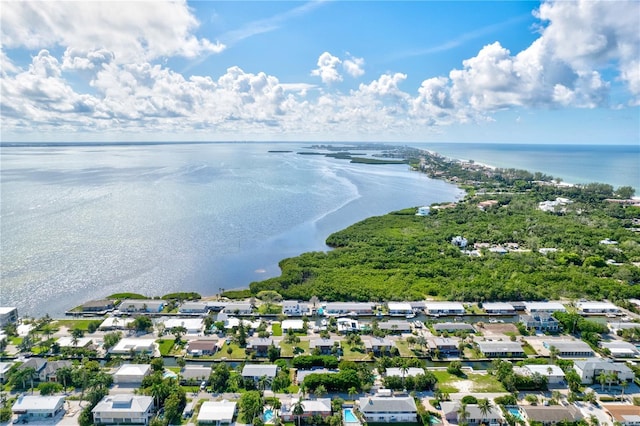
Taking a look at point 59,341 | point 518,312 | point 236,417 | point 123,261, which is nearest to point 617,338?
point 518,312

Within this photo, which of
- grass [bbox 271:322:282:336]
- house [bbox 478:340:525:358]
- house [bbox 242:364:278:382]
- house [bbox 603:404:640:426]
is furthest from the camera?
grass [bbox 271:322:282:336]

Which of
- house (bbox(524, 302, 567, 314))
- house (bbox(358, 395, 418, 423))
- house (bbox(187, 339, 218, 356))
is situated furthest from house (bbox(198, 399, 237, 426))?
house (bbox(524, 302, 567, 314))

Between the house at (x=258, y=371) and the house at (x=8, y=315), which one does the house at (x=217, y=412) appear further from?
the house at (x=8, y=315)

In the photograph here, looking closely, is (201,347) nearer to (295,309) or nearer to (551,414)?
(295,309)

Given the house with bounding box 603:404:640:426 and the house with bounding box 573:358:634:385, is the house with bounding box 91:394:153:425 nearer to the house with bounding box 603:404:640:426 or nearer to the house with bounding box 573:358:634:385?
the house with bounding box 603:404:640:426

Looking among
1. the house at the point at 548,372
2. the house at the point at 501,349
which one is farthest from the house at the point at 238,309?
the house at the point at 548,372

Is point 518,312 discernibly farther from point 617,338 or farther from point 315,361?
point 315,361

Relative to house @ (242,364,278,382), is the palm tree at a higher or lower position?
higher

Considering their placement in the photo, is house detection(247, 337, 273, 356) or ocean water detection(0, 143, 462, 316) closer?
house detection(247, 337, 273, 356)
